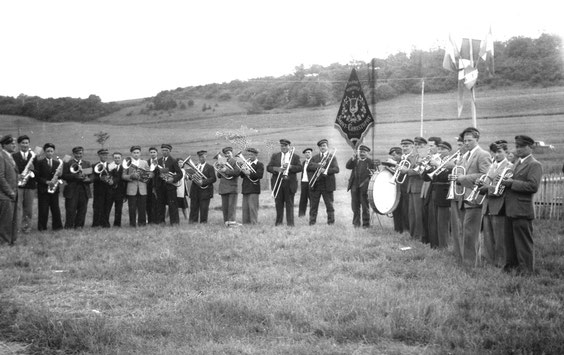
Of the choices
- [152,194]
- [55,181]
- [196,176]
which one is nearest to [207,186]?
[196,176]

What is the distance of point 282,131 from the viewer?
2656 cm

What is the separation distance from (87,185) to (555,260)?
1139cm

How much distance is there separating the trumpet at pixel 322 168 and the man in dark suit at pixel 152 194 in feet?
14.1

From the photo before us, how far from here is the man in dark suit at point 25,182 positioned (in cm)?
1385

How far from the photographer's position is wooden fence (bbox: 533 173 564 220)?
47.2ft

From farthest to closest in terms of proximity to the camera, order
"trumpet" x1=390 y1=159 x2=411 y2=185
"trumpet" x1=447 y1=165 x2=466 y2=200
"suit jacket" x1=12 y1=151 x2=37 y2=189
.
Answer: "suit jacket" x1=12 y1=151 x2=37 y2=189, "trumpet" x1=390 y1=159 x2=411 y2=185, "trumpet" x1=447 y1=165 x2=466 y2=200

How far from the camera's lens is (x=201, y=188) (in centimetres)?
1589

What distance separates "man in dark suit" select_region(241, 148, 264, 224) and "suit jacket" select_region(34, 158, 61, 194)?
189 inches

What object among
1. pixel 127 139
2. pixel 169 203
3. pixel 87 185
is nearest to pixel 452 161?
pixel 169 203

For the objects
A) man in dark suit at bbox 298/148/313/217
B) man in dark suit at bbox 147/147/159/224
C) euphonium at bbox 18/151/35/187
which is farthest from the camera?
man in dark suit at bbox 147/147/159/224

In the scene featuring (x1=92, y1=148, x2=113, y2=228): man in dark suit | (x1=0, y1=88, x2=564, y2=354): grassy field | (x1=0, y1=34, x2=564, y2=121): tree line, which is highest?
(x1=0, y1=34, x2=564, y2=121): tree line

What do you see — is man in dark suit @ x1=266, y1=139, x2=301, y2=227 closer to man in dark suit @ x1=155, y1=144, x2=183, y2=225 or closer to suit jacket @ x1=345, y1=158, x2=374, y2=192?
suit jacket @ x1=345, y1=158, x2=374, y2=192

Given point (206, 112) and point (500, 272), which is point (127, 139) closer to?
point (206, 112)

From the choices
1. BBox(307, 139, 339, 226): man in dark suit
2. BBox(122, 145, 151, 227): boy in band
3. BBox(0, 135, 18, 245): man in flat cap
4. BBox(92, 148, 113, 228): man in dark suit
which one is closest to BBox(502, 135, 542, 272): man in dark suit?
BBox(307, 139, 339, 226): man in dark suit
